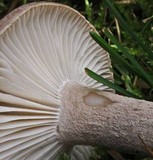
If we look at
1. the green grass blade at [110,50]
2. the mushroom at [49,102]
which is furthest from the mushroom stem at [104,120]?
the green grass blade at [110,50]

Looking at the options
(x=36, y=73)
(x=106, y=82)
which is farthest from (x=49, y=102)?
→ (x=106, y=82)

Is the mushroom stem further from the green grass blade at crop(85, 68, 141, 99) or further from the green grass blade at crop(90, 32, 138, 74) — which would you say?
the green grass blade at crop(90, 32, 138, 74)

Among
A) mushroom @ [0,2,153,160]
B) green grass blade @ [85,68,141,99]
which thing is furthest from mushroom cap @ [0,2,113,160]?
green grass blade @ [85,68,141,99]

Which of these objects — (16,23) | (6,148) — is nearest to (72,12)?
(16,23)

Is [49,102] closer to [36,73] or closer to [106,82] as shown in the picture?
[36,73]

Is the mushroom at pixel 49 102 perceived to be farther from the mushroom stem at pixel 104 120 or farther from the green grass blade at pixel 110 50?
the green grass blade at pixel 110 50

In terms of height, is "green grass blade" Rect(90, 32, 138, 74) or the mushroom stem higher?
"green grass blade" Rect(90, 32, 138, 74)

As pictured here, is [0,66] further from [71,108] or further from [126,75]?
[126,75]
